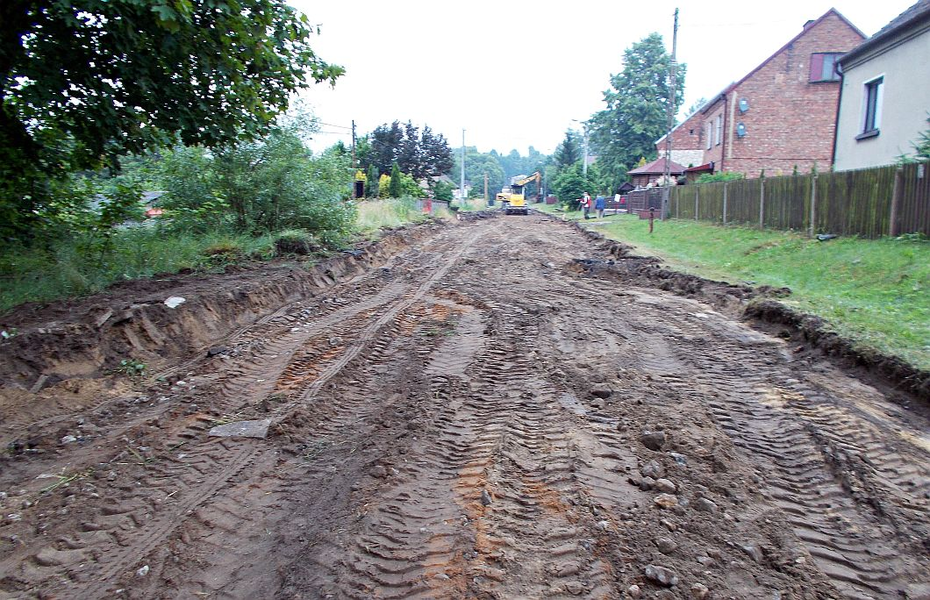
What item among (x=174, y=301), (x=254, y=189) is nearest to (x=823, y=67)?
(x=254, y=189)

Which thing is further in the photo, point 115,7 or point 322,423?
point 115,7

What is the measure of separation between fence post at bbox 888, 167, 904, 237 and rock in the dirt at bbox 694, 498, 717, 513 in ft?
38.8

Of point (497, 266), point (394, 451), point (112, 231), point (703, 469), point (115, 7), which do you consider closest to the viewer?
point (703, 469)

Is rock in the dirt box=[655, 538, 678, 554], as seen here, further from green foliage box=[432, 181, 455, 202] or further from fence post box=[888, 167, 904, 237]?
green foliage box=[432, 181, 455, 202]

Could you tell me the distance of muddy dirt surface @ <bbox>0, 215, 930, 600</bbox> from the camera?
3.18 metres

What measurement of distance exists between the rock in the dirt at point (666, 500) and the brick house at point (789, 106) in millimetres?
34344

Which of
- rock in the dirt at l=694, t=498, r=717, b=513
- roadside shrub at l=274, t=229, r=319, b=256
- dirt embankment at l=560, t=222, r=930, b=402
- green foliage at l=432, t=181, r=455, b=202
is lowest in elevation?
rock in the dirt at l=694, t=498, r=717, b=513

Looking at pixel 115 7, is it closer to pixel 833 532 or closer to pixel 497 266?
pixel 833 532

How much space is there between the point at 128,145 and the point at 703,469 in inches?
358

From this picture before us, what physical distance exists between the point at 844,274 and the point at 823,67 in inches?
1170

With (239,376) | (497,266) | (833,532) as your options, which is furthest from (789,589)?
(497,266)

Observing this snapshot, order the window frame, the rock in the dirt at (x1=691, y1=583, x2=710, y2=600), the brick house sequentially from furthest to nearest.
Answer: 1. the window frame
2. the brick house
3. the rock in the dirt at (x1=691, y1=583, x2=710, y2=600)

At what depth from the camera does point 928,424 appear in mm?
5090

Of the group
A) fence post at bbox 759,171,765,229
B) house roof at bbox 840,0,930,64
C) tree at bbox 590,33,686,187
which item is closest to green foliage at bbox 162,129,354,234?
fence post at bbox 759,171,765,229
